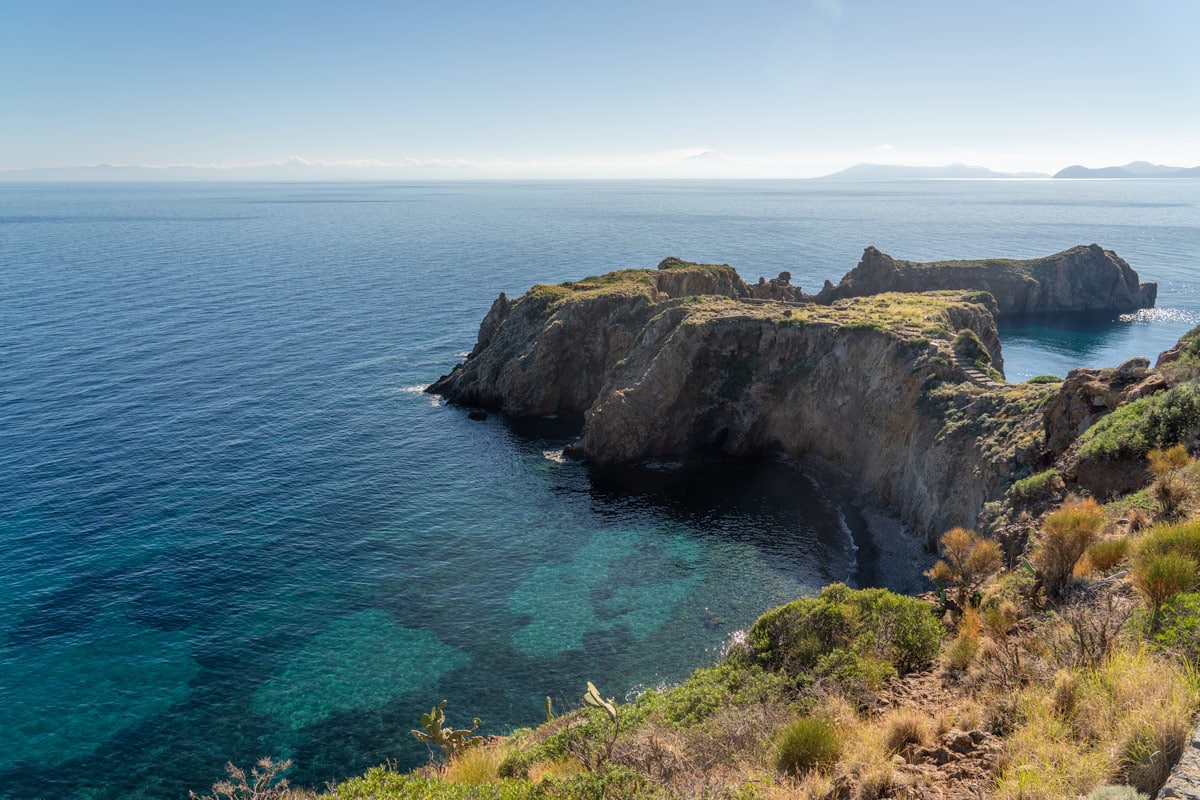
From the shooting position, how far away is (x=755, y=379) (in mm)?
68188

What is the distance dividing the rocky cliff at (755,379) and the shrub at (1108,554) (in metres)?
23.8

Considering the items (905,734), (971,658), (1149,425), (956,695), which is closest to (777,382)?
(1149,425)

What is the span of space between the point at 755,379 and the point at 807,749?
5564 centimetres

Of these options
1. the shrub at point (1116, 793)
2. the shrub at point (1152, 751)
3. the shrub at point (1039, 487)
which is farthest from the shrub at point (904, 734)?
the shrub at point (1039, 487)

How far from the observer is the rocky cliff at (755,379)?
51844 mm

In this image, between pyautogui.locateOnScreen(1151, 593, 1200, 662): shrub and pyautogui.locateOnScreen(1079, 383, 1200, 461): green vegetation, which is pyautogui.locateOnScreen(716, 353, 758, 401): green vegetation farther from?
pyautogui.locateOnScreen(1151, 593, 1200, 662): shrub

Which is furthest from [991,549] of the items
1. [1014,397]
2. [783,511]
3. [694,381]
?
[694,381]

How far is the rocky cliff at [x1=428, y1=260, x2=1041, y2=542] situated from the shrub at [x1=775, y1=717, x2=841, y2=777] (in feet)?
108

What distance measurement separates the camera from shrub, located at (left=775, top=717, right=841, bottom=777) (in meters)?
14.5

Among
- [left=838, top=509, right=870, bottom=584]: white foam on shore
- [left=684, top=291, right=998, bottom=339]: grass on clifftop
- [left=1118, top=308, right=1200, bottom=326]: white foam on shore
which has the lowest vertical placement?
[left=838, top=509, right=870, bottom=584]: white foam on shore

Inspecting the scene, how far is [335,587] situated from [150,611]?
11.1 m

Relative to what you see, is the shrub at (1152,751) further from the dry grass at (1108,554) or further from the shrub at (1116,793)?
the dry grass at (1108,554)

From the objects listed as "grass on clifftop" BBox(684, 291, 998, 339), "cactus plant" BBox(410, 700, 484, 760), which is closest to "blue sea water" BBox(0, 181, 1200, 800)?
"cactus plant" BBox(410, 700, 484, 760)

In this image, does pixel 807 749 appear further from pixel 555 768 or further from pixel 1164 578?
pixel 1164 578
